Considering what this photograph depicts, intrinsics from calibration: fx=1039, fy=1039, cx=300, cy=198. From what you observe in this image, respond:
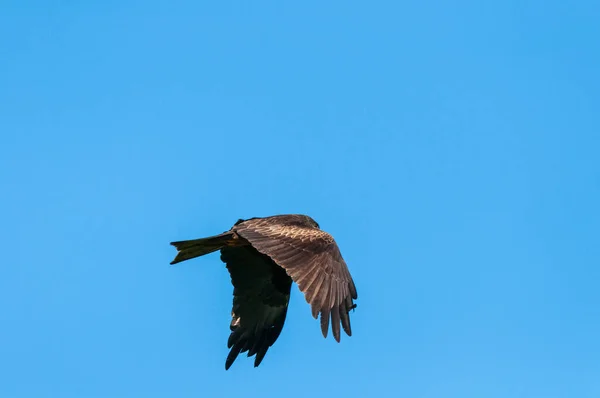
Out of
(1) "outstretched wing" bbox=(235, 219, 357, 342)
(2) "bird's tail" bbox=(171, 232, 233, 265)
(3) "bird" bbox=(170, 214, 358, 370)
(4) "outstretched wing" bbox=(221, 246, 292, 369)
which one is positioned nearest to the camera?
(1) "outstretched wing" bbox=(235, 219, 357, 342)

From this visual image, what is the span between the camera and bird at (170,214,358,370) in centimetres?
1495

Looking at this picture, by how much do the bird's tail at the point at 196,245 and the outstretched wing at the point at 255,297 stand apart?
3.38ft

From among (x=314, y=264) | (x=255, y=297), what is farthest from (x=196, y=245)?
(x=314, y=264)

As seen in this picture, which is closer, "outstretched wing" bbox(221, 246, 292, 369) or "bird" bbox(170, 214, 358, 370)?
"bird" bbox(170, 214, 358, 370)

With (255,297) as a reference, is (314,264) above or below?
below

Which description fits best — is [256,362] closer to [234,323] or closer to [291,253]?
[234,323]

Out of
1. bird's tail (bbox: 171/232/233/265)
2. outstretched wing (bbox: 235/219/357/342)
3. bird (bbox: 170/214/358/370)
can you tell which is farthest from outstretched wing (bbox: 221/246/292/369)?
outstretched wing (bbox: 235/219/357/342)

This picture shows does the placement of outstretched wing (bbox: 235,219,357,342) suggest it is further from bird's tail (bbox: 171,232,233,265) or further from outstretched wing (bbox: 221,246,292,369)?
outstretched wing (bbox: 221,246,292,369)

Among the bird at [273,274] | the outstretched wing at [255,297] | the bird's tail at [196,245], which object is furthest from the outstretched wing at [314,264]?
the outstretched wing at [255,297]

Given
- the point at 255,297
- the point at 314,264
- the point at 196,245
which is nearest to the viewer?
the point at 314,264

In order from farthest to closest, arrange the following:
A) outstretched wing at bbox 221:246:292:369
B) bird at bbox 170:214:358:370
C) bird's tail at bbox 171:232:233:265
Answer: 1. outstretched wing at bbox 221:246:292:369
2. bird's tail at bbox 171:232:233:265
3. bird at bbox 170:214:358:370

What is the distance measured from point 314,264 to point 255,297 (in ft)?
10.5

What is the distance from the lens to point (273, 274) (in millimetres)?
18438

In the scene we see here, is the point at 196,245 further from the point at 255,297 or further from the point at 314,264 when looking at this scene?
the point at 314,264
